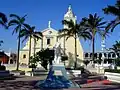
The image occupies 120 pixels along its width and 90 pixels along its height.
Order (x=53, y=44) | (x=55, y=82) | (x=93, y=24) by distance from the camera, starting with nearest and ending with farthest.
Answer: (x=55, y=82)
(x=93, y=24)
(x=53, y=44)

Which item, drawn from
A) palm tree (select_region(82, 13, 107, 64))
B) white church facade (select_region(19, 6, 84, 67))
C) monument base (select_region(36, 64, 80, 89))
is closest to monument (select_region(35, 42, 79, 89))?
monument base (select_region(36, 64, 80, 89))

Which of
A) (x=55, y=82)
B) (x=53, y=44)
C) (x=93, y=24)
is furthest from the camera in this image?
(x=53, y=44)

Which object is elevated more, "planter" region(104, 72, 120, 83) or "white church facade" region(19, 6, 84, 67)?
"white church facade" region(19, 6, 84, 67)

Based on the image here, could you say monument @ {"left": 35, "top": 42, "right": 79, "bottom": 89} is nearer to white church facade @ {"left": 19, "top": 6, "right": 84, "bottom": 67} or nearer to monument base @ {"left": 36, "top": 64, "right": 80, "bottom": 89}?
monument base @ {"left": 36, "top": 64, "right": 80, "bottom": 89}

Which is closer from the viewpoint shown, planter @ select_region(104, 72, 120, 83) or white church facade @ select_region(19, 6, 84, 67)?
planter @ select_region(104, 72, 120, 83)

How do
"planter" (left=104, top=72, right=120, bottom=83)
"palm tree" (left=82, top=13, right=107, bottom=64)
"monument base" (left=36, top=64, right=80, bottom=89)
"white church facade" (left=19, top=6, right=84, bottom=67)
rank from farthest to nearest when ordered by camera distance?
"white church facade" (left=19, top=6, right=84, bottom=67) < "palm tree" (left=82, top=13, right=107, bottom=64) < "planter" (left=104, top=72, right=120, bottom=83) < "monument base" (left=36, top=64, right=80, bottom=89)

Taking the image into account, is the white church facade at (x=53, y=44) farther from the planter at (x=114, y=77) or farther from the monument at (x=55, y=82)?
the monument at (x=55, y=82)

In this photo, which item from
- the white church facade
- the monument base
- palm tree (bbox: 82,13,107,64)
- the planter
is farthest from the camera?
the white church facade

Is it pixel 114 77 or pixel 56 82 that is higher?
pixel 114 77

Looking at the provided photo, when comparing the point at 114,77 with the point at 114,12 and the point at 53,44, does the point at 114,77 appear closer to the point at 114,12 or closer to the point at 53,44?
the point at 114,12

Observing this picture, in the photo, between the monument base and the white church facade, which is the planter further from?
the white church facade

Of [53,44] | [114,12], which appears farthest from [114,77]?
[53,44]

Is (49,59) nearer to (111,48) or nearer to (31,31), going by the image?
(31,31)

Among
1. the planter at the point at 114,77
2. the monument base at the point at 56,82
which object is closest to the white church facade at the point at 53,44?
the planter at the point at 114,77
